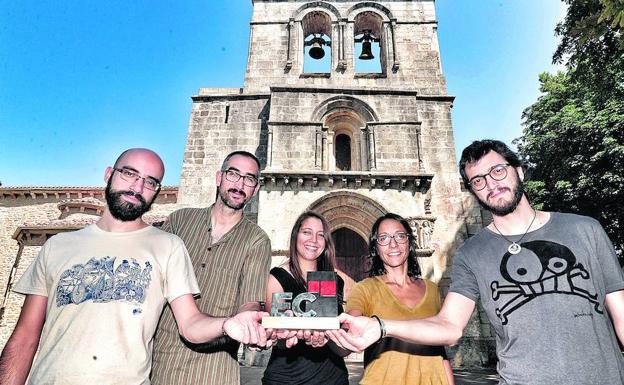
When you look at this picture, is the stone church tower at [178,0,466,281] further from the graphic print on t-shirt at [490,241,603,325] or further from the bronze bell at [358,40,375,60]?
the graphic print on t-shirt at [490,241,603,325]

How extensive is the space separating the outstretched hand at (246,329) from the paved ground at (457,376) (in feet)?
17.6

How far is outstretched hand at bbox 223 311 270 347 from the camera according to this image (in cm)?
160

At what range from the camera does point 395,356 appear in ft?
7.55

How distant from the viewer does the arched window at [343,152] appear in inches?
449

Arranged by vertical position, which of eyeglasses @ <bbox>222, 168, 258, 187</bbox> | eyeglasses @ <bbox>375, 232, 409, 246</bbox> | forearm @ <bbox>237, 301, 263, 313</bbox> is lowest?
forearm @ <bbox>237, 301, 263, 313</bbox>

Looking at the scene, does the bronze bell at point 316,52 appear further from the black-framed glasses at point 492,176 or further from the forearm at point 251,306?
the forearm at point 251,306

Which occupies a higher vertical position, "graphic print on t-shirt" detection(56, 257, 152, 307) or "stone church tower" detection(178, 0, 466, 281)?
"stone church tower" detection(178, 0, 466, 281)

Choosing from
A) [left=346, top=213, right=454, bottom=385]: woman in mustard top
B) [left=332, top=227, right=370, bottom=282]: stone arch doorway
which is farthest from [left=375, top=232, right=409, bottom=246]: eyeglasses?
[left=332, top=227, right=370, bottom=282]: stone arch doorway

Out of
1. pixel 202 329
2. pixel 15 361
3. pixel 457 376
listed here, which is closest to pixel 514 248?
pixel 202 329

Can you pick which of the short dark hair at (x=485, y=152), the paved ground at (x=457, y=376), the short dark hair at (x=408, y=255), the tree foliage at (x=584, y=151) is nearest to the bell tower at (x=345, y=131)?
the paved ground at (x=457, y=376)

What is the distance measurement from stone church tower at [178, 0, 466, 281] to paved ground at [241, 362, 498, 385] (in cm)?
244

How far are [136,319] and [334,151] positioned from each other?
9742 millimetres

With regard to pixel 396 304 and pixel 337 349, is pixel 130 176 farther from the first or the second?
pixel 396 304

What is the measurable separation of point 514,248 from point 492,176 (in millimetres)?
486
